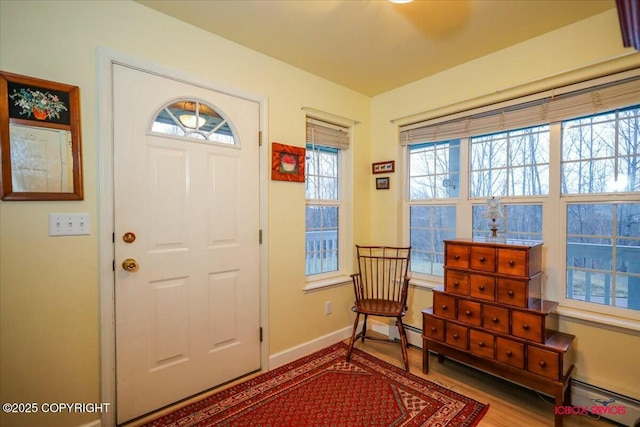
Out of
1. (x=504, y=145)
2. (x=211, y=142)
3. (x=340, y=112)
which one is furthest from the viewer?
(x=340, y=112)

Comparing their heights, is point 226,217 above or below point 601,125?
below

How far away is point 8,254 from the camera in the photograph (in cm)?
141

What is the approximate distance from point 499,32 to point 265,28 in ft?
5.13

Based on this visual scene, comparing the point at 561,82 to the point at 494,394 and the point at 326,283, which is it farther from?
the point at 326,283

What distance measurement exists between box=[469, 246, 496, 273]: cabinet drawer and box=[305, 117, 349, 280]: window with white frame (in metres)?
1.24

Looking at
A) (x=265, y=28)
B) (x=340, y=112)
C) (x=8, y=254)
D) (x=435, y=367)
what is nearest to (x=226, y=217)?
(x=8, y=254)

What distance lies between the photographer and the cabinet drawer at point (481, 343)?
1.94m

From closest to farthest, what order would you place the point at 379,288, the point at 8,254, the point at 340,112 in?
the point at 8,254 → the point at 340,112 → the point at 379,288

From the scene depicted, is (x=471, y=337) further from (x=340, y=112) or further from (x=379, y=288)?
(x=340, y=112)

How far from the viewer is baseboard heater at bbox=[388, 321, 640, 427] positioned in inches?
67.5

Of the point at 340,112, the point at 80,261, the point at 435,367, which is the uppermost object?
the point at 340,112

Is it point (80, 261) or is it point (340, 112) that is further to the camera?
point (340, 112)

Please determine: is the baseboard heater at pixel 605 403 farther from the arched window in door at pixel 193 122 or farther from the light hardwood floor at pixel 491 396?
the arched window in door at pixel 193 122

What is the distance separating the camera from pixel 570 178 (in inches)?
79.7
